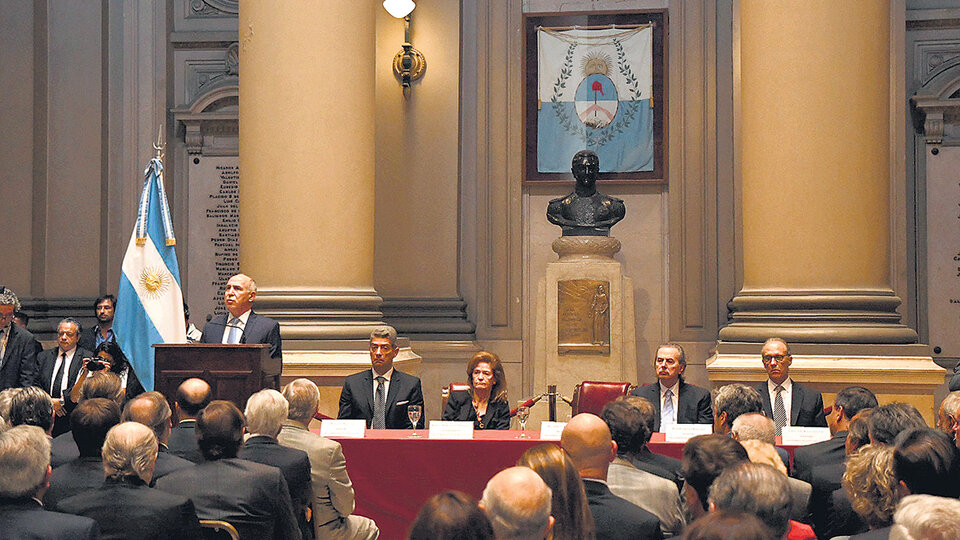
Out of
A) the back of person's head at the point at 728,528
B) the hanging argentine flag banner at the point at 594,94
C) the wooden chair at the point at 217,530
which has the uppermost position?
the hanging argentine flag banner at the point at 594,94

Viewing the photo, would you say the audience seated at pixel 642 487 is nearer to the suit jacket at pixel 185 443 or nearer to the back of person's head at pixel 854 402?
the back of person's head at pixel 854 402

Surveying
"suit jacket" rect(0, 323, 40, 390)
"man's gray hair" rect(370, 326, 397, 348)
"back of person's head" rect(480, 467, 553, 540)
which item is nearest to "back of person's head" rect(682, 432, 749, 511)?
"back of person's head" rect(480, 467, 553, 540)

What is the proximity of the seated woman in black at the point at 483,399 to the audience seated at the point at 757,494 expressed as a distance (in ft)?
13.3

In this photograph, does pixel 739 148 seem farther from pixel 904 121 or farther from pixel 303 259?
pixel 303 259

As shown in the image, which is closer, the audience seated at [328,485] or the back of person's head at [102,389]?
the audience seated at [328,485]

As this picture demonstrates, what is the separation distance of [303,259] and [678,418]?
2711 mm

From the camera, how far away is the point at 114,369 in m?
8.25

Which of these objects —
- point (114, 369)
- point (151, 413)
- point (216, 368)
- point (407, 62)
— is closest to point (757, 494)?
point (151, 413)

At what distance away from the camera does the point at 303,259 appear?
26.0 feet

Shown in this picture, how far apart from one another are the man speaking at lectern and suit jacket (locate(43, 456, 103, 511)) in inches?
105

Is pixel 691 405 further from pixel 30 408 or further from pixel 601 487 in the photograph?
pixel 30 408

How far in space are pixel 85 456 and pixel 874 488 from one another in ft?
8.62

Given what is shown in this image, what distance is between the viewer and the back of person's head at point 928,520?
2.45 m

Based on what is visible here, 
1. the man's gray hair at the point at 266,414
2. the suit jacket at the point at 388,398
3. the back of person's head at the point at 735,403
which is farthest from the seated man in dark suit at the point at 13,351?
the back of person's head at the point at 735,403
